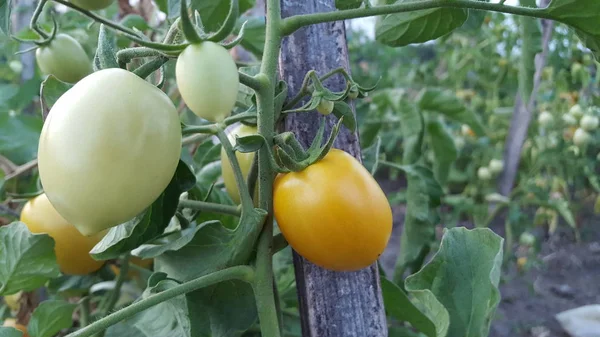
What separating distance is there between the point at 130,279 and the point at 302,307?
1.37 ft

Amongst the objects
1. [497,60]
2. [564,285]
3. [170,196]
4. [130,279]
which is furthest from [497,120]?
[170,196]

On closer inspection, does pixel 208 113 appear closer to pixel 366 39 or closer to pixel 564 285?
pixel 564 285

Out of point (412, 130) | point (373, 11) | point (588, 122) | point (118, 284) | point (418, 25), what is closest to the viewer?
point (373, 11)

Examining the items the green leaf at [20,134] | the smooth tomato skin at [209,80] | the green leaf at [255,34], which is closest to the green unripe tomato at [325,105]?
the smooth tomato skin at [209,80]

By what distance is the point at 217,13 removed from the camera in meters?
0.57

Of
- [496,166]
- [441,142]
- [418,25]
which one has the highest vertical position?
[418,25]

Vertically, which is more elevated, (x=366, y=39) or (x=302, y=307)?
(x=302, y=307)

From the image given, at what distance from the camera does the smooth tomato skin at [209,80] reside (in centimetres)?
31

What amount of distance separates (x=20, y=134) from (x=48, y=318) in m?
0.36

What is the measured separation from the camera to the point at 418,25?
0.54 meters


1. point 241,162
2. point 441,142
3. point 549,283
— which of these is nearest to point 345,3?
point 241,162

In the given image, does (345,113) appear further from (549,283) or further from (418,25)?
(549,283)

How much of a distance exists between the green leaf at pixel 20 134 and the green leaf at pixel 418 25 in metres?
0.56

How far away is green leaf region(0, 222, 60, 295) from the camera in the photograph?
54 cm
